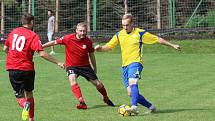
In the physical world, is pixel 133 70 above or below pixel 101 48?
below

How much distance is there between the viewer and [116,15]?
2898 centimetres

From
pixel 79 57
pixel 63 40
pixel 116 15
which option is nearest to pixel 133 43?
pixel 79 57

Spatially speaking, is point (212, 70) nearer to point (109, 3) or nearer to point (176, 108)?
point (176, 108)

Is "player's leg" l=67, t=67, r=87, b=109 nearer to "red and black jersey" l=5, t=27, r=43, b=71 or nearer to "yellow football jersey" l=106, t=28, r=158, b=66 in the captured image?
"yellow football jersey" l=106, t=28, r=158, b=66

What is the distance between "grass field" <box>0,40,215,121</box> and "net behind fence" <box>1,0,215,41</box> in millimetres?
5222

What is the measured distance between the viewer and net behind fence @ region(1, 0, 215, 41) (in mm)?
27047

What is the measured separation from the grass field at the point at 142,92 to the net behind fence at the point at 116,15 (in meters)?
5.22

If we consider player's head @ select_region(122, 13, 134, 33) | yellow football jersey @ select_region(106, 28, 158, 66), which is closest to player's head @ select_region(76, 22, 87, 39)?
yellow football jersey @ select_region(106, 28, 158, 66)

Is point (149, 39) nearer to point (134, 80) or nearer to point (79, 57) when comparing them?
point (134, 80)

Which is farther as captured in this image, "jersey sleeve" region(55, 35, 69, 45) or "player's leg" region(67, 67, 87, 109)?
"jersey sleeve" region(55, 35, 69, 45)

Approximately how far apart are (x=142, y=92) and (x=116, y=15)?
16551 mm

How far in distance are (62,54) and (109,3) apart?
6.80m

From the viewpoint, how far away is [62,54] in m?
23.5

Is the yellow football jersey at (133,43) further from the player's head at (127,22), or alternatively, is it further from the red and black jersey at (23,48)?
the red and black jersey at (23,48)
